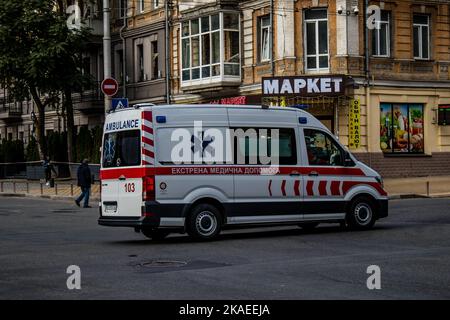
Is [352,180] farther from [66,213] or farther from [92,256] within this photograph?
[66,213]

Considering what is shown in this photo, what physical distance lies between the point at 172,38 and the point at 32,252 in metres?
29.2

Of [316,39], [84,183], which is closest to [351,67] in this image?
[316,39]

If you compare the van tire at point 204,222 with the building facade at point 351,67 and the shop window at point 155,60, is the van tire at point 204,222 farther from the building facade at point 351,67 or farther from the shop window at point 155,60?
the shop window at point 155,60

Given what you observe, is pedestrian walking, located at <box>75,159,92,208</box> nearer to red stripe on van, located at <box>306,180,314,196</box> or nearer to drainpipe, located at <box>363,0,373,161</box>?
drainpipe, located at <box>363,0,373,161</box>

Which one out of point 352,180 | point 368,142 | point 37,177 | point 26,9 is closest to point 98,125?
point 37,177

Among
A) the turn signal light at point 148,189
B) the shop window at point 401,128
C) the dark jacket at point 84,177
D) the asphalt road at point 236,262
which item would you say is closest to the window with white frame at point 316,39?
the shop window at point 401,128

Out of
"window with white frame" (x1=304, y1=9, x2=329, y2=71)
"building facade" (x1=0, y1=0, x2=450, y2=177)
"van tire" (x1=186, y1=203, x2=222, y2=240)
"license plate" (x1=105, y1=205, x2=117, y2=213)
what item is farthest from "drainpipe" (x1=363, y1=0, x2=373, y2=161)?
"license plate" (x1=105, y1=205, x2=117, y2=213)

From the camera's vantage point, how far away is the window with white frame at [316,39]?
35375mm

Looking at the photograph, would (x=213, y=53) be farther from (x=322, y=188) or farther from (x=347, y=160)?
(x=322, y=188)

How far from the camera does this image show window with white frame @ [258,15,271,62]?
122 feet

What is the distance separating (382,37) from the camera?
3616cm

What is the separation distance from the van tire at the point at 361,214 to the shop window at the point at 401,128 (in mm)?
18642

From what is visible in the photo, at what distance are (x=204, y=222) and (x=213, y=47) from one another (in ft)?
78.9

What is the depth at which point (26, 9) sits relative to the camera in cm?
4503
